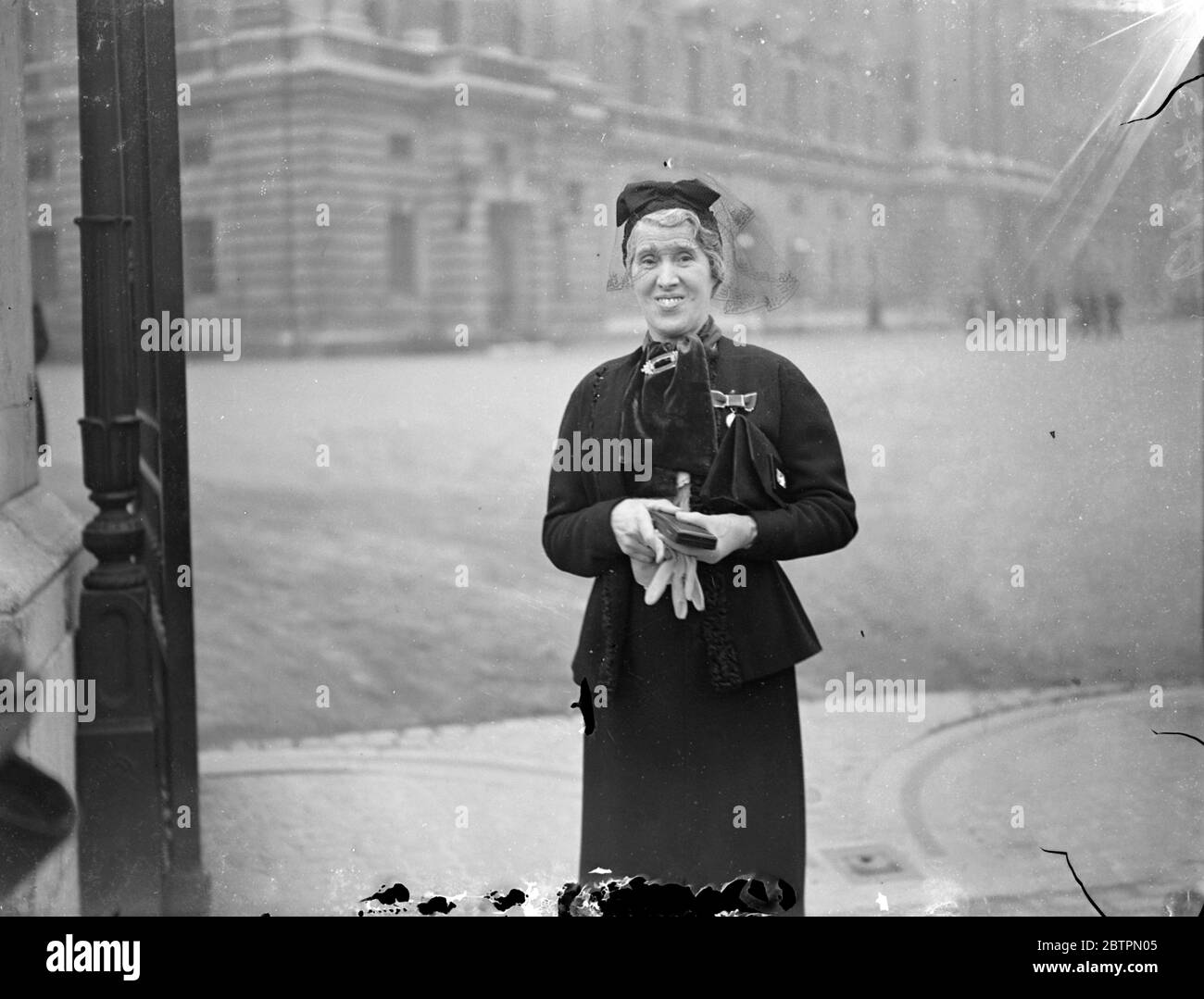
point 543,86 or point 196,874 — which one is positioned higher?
point 543,86

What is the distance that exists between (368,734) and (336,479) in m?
0.75

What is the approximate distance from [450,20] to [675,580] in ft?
5.59

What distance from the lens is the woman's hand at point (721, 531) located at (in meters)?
3.95

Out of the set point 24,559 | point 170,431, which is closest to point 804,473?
point 170,431

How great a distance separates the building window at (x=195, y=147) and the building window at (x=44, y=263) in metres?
0.46

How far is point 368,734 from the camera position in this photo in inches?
164

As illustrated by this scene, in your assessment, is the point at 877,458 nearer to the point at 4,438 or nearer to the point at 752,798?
the point at 752,798

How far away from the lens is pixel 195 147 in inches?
162

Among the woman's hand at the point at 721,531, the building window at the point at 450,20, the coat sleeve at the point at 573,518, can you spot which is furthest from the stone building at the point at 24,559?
the woman's hand at the point at 721,531

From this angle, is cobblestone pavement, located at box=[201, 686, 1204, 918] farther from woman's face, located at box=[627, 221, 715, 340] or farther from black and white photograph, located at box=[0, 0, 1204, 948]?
woman's face, located at box=[627, 221, 715, 340]

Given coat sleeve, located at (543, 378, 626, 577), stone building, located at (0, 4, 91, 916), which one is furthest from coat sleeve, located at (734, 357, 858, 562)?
stone building, located at (0, 4, 91, 916)

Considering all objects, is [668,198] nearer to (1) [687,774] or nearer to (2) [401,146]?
(2) [401,146]
